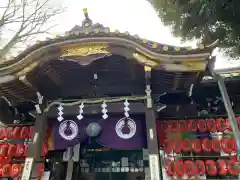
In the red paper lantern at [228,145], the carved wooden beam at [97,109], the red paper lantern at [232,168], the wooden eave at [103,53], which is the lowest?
the red paper lantern at [232,168]

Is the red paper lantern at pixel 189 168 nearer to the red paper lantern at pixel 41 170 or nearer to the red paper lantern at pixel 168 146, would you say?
the red paper lantern at pixel 168 146

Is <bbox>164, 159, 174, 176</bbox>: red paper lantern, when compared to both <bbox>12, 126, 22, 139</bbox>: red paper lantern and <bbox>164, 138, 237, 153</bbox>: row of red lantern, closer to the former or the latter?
<bbox>164, 138, 237, 153</bbox>: row of red lantern

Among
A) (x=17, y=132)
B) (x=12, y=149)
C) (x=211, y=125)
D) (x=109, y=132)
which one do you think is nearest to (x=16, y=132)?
(x=17, y=132)

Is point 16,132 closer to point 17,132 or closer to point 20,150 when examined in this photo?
point 17,132

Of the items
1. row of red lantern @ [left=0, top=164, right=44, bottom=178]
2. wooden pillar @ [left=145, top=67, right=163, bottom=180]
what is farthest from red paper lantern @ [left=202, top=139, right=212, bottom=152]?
row of red lantern @ [left=0, top=164, right=44, bottom=178]

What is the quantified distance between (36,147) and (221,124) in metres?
5.73

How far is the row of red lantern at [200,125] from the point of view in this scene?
6.34 metres

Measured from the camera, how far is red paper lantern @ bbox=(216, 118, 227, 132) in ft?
20.7

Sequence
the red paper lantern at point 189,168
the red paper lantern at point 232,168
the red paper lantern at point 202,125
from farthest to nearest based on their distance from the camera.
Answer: the red paper lantern at point 202,125
the red paper lantern at point 189,168
the red paper lantern at point 232,168

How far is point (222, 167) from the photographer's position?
5.72 meters

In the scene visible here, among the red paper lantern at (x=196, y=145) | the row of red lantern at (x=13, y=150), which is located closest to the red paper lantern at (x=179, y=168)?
the red paper lantern at (x=196, y=145)

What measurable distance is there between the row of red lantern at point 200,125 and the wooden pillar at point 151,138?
3.13 feet

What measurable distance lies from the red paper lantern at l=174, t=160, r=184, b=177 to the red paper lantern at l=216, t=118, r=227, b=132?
5.43 ft

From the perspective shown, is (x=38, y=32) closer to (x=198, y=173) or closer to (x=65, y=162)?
(x=65, y=162)
